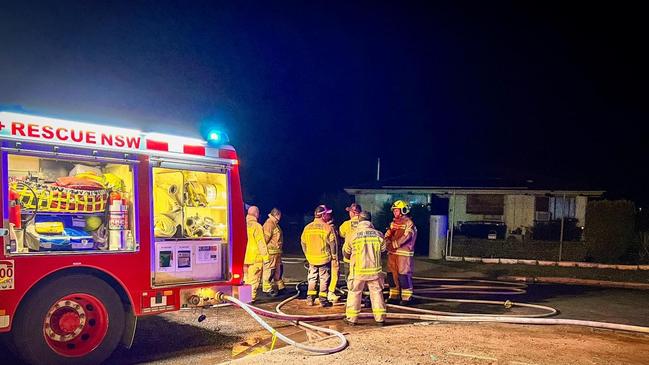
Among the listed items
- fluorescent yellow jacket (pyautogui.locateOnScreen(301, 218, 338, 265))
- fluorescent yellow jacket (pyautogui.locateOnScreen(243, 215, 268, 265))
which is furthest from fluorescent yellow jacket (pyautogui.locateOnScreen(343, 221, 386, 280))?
fluorescent yellow jacket (pyautogui.locateOnScreen(243, 215, 268, 265))

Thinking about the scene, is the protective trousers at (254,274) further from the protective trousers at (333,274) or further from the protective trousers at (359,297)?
the protective trousers at (359,297)

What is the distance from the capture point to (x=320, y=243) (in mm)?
8375

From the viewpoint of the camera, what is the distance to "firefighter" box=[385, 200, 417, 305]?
8.50m

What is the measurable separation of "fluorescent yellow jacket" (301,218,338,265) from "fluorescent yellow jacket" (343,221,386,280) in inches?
46.8

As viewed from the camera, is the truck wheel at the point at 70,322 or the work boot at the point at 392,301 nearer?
the truck wheel at the point at 70,322

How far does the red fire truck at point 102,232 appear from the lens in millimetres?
4621

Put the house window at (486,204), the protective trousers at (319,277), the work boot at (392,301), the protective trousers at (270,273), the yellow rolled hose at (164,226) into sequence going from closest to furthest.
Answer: the yellow rolled hose at (164,226), the protective trousers at (319,277), the work boot at (392,301), the protective trousers at (270,273), the house window at (486,204)

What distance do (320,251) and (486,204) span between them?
44.1 feet

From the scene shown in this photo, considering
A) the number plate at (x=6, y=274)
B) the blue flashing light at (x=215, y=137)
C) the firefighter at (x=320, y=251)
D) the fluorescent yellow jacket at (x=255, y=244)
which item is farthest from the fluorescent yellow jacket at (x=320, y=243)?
the number plate at (x=6, y=274)

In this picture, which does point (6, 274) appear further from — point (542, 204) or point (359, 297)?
point (542, 204)

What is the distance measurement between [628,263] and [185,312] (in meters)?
12.9

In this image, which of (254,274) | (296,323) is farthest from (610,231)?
(296,323)

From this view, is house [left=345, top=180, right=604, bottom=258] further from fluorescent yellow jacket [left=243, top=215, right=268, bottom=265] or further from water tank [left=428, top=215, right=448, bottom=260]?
fluorescent yellow jacket [left=243, top=215, right=268, bottom=265]

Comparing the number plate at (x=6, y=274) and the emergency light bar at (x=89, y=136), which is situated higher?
the emergency light bar at (x=89, y=136)
